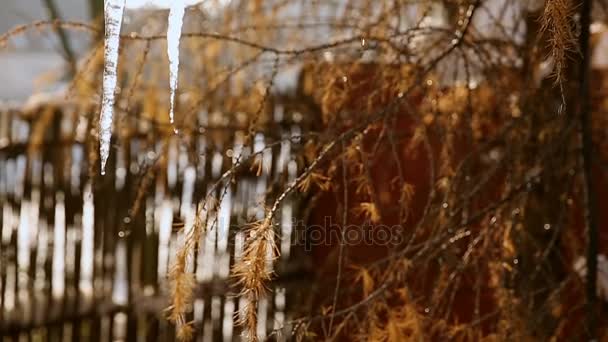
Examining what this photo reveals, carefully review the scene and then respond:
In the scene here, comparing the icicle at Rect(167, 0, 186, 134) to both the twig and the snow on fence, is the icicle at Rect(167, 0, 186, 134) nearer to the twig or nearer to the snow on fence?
the twig

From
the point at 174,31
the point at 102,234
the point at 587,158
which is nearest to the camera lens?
the point at 174,31

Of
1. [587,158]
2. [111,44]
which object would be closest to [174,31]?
[111,44]

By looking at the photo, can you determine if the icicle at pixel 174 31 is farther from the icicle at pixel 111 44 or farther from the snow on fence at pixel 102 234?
the snow on fence at pixel 102 234

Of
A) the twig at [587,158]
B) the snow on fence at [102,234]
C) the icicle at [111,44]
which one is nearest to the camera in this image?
the icicle at [111,44]

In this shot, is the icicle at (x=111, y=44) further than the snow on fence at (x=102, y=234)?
No

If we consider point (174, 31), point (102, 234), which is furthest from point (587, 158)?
point (102, 234)

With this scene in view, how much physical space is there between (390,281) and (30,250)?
1.99m

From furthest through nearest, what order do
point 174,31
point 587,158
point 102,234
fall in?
point 102,234, point 587,158, point 174,31

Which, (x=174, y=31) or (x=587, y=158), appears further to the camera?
(x=587, y=158)

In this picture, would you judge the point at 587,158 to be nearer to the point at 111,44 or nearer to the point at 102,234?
the point at 111,44

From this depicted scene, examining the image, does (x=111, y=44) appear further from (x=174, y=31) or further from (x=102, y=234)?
(x=102, y=234)

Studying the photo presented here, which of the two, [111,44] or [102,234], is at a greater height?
[111,44]

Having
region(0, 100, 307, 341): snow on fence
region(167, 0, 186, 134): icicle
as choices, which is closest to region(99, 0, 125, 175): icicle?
region(167, 0, 186, 134): icicle

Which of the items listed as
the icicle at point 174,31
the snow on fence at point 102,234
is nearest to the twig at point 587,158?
the icicle at point 174,31
